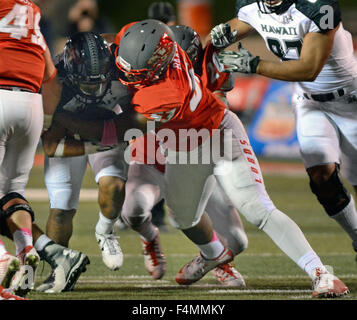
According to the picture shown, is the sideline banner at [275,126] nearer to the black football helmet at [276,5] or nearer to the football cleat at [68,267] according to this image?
the black football helmet at [276,5]

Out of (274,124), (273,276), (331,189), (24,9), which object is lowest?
(274,124)

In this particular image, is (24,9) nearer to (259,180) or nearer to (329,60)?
(259,180)

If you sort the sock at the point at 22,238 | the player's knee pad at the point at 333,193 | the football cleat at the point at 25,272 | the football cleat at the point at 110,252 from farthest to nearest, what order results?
the player's knee pad at the point at 333,193
the football cleat at the point at 110,252
the sock at the point at 22,238
the football cleat at the point at 25,272

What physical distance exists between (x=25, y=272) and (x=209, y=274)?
1.81m

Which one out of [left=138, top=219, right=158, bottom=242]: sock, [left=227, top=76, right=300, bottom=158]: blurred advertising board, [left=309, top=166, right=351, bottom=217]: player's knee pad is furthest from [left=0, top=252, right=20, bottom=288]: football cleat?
[left=227, top=76, right=300, bottom=158]: blurred advertising board

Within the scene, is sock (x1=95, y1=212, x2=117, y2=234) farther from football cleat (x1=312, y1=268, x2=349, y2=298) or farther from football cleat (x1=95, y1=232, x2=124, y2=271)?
football cleat (x1=312, y1=268, x2=349, y2=298)

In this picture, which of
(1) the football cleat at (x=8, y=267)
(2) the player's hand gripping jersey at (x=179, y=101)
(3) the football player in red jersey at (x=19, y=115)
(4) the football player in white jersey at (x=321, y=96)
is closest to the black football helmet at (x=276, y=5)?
(4) the football player in white jersey at (x=321, y=96)

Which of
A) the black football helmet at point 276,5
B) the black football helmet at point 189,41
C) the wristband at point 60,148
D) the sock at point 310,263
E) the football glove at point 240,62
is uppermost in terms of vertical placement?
the black football helmet at point 276,5

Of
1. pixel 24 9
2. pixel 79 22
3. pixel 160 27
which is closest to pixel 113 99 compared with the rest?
pixel 160 27

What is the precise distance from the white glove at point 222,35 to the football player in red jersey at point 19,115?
992 mm

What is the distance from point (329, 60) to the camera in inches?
190

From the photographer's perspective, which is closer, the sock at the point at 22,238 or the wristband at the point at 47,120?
the sock at the point at 22,238

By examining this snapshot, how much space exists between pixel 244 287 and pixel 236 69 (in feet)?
4.13

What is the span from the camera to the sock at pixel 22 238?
3885mm
